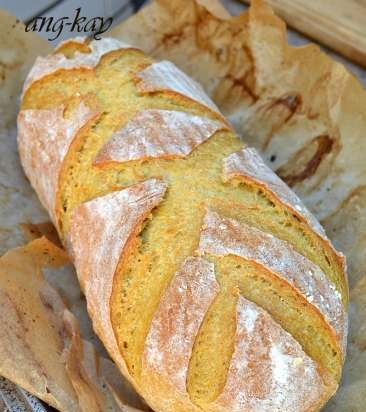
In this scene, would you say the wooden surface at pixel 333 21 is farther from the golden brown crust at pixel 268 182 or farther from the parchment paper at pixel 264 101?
the golden brown crust at pixel 268 182

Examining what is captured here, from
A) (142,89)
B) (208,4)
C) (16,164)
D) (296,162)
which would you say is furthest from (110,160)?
(208,4)

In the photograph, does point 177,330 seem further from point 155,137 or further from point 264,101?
point 264,101

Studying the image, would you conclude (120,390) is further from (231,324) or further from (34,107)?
(34,107)

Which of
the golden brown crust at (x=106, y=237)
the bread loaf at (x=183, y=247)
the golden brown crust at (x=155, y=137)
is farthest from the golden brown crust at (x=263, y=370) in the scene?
the golden brown crust at (x=155, y=137)

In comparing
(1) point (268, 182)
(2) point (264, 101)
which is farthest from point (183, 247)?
(2) point (264, 101)

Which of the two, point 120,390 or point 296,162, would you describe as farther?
point 296,162

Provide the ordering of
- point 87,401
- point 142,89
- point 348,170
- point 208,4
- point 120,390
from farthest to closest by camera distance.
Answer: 1. point 208,4
2. point 348,170
3. point 142,89
4. point 120,390
5. point 87,401
